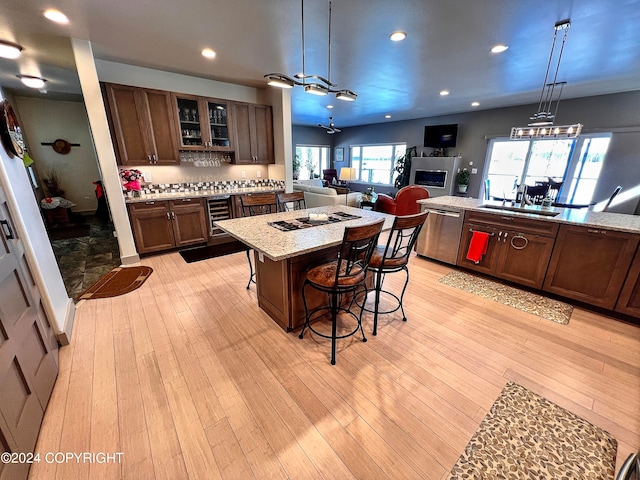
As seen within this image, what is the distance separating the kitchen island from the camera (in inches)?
93.9

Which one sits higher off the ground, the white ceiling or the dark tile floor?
the white ceiling

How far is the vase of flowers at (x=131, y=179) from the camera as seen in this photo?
12.3 feet

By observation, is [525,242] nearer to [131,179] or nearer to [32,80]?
[131,179]

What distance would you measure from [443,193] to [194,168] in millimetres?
6571

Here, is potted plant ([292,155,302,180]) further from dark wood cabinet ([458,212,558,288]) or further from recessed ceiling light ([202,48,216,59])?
dark wood cabinet ([458,212,558,288])

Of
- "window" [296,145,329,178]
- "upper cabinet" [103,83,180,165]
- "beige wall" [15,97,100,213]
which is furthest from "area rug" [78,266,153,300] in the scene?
"window" [296,145,329,178]

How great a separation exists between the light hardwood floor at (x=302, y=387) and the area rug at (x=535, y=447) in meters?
0.06

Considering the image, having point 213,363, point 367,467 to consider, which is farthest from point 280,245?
point 367,467

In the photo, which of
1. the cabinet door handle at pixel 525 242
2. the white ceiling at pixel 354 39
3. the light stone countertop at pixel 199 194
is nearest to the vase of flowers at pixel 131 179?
the light stone countertop at pixel 199 194

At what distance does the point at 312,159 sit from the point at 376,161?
2822 mm

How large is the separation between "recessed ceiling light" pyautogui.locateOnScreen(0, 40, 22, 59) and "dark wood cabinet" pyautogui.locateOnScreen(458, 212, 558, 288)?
572 centimetres

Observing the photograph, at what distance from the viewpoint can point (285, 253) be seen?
1675mm

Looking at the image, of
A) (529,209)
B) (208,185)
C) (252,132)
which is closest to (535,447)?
(529,209)

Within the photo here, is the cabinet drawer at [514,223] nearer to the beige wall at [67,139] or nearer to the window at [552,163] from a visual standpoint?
the window at [552,163]
